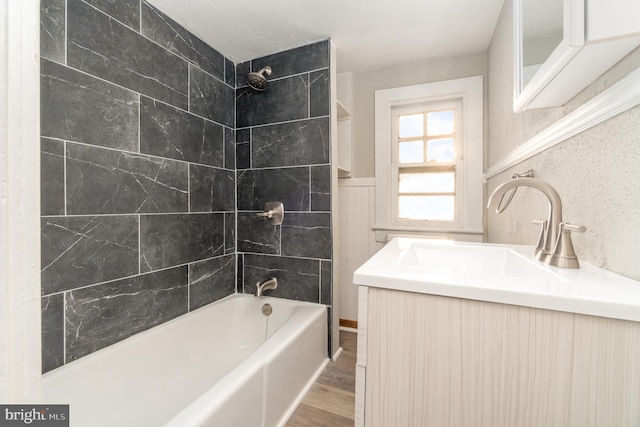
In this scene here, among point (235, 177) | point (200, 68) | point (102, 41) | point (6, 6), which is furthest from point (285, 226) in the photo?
point (6, 6)

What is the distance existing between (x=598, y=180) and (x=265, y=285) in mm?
1719

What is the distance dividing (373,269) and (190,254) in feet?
4.44

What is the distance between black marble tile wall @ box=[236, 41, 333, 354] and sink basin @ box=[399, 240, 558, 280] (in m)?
0.82

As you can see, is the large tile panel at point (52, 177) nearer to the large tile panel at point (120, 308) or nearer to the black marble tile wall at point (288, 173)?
the large tile panel at point (120, 308)

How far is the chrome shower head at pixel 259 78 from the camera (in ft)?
5.76

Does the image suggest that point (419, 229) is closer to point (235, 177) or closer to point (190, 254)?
point (235, 177)

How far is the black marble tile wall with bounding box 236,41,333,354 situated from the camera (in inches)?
69.0

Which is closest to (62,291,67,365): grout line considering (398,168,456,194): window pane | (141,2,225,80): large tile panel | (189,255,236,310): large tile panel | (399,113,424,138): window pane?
(189,255,236,310): large tile panel

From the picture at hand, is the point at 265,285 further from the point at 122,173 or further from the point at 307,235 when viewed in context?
the point at 122,173

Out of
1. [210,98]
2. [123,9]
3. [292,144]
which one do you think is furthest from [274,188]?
[123,9]

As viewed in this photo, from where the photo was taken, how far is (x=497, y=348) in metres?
0.51

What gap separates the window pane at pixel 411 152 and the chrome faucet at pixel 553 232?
4.47ft

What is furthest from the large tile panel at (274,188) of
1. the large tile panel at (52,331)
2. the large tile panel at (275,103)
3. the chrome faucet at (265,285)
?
the large tile panel at (52,331)

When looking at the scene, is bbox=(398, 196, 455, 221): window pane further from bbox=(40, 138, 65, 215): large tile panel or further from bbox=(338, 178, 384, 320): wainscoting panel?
bbox=(40, 138, 65, 215): large tile panel
